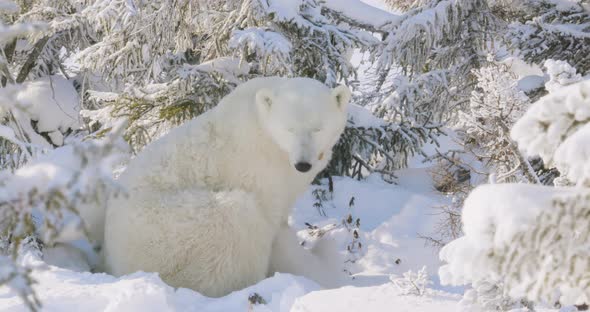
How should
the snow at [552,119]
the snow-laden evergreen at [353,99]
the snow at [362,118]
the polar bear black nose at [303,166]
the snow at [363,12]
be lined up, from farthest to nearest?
the snow at [363,12] → the snow at [362,118] → the polar bear black nose at [303,166] → the snow-laden evergreen at [353,99] → the snow at [552,119]

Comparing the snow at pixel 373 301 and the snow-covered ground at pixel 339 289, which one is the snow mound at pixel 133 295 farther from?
the snow at pixel 373 301

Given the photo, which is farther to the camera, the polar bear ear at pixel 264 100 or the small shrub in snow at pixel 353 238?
the small shrub in snow at pixel 353 238

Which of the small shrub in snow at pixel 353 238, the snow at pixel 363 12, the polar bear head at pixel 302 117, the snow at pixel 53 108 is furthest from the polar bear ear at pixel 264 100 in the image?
the snow at pixel 53 108

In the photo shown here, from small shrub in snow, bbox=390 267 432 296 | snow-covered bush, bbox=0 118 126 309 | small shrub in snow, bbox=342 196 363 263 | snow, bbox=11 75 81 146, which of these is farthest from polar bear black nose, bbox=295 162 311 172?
snow, bbox=11 75 81 146

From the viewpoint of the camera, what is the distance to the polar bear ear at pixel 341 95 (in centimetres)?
450

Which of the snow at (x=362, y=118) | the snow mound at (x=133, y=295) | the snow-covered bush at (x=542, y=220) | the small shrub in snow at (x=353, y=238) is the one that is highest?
the snow-covered bush at (x=542, y=220)

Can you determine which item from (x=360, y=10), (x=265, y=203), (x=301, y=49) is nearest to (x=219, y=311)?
(x=265, y=203)

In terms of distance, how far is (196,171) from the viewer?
14.9ft

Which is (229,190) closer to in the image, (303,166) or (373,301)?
(303,166)

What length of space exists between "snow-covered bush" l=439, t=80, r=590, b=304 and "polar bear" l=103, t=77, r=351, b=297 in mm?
2440

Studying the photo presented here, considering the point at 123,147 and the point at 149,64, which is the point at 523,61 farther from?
the point at 123,147

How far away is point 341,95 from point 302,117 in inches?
17.1

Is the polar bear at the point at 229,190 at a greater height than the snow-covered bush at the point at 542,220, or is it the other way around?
the snow-covered bush at the point at 542,220

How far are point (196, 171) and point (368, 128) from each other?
304 centimetres
